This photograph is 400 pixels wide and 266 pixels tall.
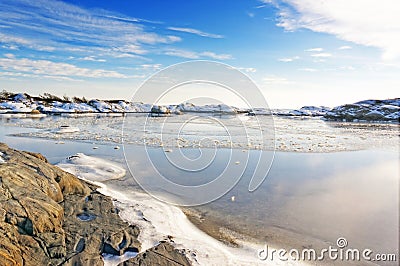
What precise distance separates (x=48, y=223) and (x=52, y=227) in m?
0.09

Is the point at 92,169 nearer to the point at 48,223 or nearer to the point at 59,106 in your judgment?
the point at 48,223

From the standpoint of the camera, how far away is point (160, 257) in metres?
4.15

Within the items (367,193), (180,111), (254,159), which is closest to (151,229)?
(367,193)

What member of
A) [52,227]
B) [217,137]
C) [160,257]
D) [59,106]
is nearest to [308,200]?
[160,257]

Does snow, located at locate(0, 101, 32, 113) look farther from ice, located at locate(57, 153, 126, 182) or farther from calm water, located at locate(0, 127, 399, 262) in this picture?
ice, located at locate(57, 153, 126, 182)

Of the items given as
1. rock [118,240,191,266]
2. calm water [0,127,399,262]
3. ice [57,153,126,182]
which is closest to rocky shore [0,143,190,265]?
rock [118,240,191,266]

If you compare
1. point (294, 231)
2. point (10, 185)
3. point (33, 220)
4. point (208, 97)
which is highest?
point (208, 97)

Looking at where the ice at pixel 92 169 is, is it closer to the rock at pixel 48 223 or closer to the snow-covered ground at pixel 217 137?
the rock at pixel 48 223

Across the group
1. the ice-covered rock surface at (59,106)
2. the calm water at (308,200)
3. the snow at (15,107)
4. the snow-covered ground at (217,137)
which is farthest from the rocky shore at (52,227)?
the snow at (15,107)

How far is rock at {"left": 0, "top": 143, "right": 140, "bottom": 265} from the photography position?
3.60 meters

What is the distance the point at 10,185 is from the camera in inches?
172

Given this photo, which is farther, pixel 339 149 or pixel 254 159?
pixel 339 149

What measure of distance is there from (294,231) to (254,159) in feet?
23.6

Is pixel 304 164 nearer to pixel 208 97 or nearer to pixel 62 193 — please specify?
pixel 208 97
